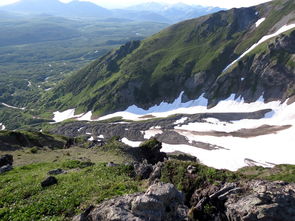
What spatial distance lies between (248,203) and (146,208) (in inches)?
286

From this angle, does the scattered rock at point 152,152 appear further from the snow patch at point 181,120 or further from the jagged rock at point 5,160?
the snow patch at point 181,120

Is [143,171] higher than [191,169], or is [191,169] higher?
[191,169]

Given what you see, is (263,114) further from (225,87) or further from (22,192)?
(22,192)

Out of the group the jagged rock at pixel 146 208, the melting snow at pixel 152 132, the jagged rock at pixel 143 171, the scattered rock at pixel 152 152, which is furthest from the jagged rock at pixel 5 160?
the melting snow at pixel 152 132

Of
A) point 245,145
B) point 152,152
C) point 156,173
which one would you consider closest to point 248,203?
point 156,173

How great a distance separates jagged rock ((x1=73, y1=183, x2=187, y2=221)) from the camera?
18.0 m

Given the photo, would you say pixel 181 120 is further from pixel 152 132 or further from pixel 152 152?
pixel 152 152

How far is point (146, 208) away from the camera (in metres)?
18.4

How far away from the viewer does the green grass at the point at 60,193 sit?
22202mm

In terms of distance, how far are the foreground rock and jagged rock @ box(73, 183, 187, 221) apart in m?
1.74

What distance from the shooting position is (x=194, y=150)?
4771 inches

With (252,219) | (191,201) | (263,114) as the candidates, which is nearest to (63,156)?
(191,201)

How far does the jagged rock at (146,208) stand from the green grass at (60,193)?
3542 millimetres

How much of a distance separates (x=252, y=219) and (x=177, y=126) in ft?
451
